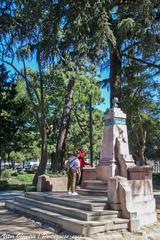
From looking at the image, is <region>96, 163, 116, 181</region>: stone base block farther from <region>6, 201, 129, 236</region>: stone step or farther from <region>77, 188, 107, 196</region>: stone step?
<region>6, 201, 129, 236</region>: stone step

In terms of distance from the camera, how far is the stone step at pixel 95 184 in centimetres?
1360

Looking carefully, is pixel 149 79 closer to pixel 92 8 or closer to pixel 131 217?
pixel 92 8

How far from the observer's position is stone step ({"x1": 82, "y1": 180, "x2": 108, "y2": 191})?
1360 cm

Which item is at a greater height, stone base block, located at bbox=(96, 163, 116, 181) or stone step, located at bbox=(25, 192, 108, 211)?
stone base block, located at bbox=(96, 163, 116, 181)

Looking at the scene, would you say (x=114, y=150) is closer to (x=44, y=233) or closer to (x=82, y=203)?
(x=82, y=203)

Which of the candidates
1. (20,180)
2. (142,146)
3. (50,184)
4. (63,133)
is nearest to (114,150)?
(50,184)

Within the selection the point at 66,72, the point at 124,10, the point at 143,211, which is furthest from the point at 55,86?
the point at 143,211

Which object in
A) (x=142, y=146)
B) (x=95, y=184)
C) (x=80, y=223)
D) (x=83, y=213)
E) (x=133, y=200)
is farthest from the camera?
(x=142, y=146)

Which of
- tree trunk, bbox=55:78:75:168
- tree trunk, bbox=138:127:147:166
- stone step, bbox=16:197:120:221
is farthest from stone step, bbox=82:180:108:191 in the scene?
tree trunk, bbox=138:127:147:166

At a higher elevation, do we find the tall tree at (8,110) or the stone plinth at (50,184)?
the tall tree at (8,110)

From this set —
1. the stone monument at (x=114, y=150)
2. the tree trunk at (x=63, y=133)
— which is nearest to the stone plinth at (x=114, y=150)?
the stone monument at (x=114, y=150)

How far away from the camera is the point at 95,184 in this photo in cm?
1391

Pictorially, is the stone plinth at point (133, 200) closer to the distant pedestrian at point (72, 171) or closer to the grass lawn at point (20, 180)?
the distant pedestrian at point (72, 171)

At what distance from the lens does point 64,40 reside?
647 inches
